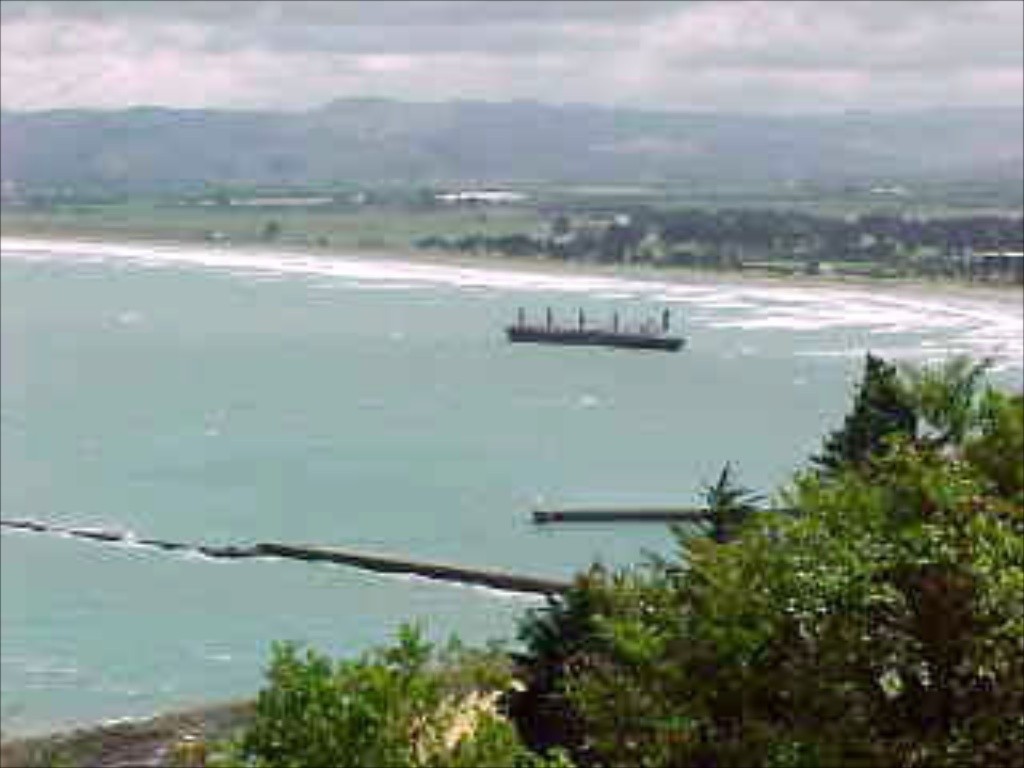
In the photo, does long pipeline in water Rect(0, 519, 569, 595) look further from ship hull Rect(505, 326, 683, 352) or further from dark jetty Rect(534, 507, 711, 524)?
ship hull Rect(505, 326, 683, 352)

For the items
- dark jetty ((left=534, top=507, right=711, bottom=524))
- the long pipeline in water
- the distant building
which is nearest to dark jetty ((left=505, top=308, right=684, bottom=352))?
the distant building

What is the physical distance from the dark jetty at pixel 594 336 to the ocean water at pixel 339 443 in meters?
0.84

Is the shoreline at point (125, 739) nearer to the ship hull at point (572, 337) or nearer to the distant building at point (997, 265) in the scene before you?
the ship hull at point (572, 337)

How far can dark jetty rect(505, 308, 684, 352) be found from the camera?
110625 millimetres

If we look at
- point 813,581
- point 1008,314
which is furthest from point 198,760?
point 1008,314

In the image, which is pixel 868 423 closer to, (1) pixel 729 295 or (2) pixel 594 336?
(2) pixel 594 336

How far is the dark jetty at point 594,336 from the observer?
11062 cm

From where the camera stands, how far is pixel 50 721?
36.1 m

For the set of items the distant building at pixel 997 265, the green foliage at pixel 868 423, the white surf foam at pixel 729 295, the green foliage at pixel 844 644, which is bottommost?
the white surf foam at pixel 729 295

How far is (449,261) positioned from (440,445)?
113 m

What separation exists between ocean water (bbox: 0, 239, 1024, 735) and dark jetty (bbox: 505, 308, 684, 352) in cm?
84

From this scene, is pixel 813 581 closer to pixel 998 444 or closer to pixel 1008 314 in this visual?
pixel 998 444

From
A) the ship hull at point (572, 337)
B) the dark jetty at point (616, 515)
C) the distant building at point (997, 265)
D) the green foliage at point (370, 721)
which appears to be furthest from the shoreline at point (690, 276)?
the green foliage at point (370, 721)

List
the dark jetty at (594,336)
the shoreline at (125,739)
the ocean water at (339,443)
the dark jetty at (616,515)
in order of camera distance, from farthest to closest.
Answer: the dark jetty at (594,336)
the dark jetty at (616,515)
the ocean water at (339,443)
the shoreline at (125,739)
